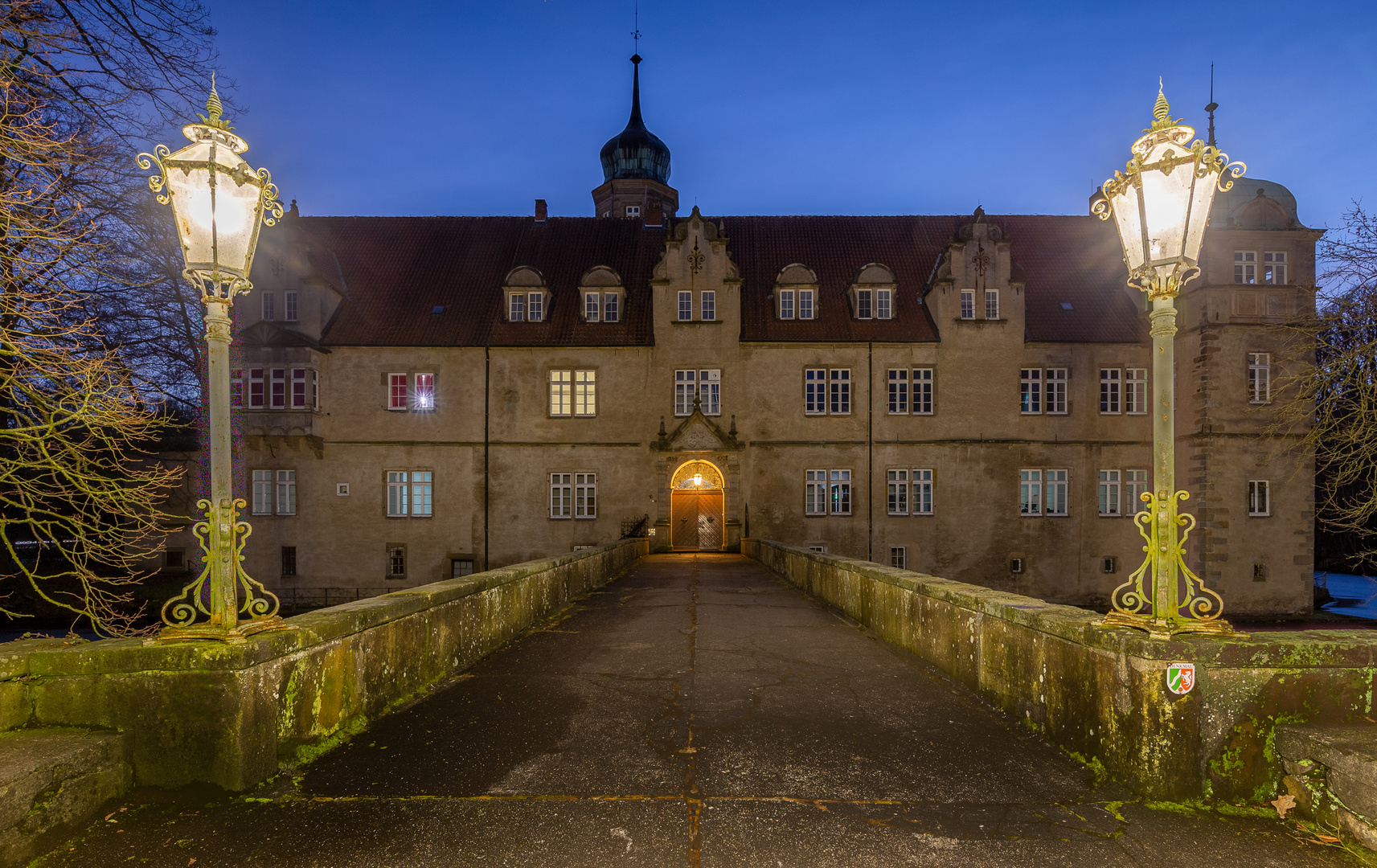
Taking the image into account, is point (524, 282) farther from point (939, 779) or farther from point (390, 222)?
point (939, 779)

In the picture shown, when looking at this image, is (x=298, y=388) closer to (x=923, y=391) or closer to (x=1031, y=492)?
(x=923, y=391)

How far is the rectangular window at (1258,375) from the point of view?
25688 millimetres

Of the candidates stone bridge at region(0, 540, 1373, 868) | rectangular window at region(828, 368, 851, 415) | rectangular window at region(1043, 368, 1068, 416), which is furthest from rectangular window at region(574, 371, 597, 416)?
stone bridge at region(0, 540, 1373, 868)

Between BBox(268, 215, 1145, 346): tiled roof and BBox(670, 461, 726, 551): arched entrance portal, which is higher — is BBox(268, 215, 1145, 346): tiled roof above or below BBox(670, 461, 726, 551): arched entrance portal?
above

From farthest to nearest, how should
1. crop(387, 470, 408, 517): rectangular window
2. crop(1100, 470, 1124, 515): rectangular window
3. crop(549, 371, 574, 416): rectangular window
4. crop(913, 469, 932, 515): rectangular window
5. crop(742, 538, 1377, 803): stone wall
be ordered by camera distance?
crop(549, 371, 574, 416): rectangular window
crop(387, 470, 408, 517): rectangular window
crop(1100, 470, 1124, 515): rectangular window
crop(913, 469, 932, 515): rectangular window
crop(742, 538, 1377, 803): stone wall

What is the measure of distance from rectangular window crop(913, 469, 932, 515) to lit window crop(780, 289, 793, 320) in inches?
298

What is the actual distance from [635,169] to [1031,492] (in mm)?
27748

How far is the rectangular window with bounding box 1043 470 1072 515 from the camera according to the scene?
27.6m

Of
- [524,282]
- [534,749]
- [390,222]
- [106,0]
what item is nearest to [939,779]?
[534,749]

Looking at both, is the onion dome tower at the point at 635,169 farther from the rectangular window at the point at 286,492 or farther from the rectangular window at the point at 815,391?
the rectangular window at the point at 286,492

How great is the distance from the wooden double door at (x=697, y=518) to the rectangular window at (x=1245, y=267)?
19710mm

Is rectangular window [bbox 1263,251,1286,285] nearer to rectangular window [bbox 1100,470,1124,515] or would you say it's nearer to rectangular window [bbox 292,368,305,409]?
rectangular window [bbox 1100,470,1124,515]

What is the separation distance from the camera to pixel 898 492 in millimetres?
27609

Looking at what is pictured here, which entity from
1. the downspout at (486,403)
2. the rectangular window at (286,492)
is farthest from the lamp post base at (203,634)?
the rectangular window at (286,492)
